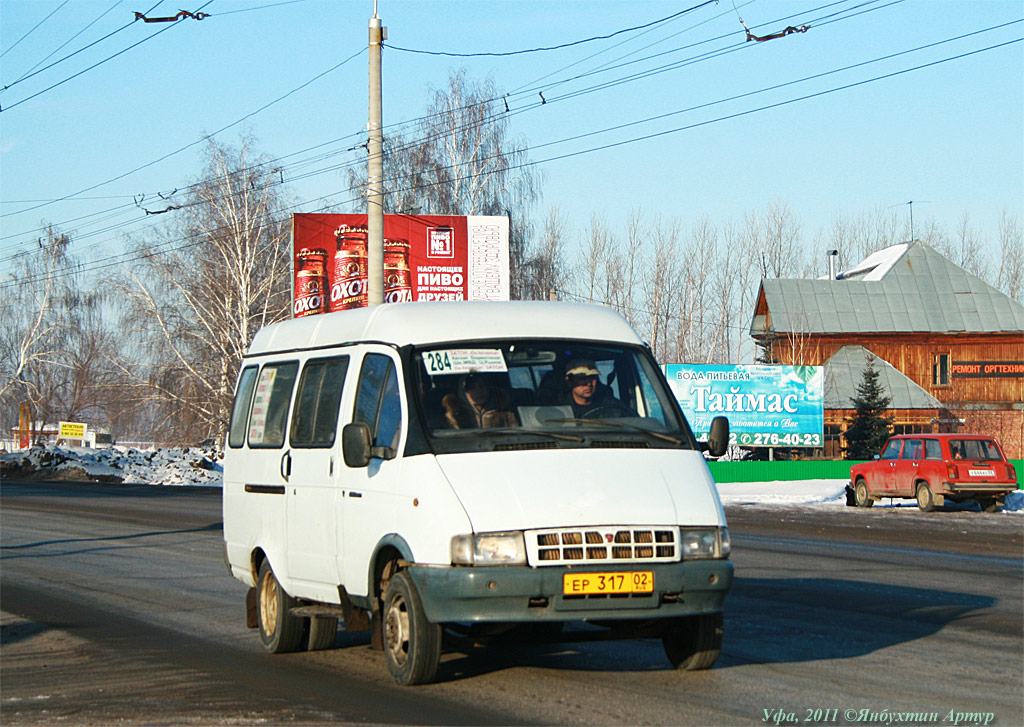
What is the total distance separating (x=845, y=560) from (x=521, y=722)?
1035 centimetres

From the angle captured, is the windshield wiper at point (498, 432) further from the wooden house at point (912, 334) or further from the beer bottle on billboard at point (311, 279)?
the wooden house at point (912, 334)

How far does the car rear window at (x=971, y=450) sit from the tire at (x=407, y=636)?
23.1m

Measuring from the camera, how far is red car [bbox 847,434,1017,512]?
2780 centimetres

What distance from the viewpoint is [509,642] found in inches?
289

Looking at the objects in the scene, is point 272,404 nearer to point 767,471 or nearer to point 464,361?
point 464,361

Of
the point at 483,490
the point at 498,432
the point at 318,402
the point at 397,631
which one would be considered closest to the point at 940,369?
the point at 318,402

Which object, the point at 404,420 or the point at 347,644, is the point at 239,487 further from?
the point at 404,420

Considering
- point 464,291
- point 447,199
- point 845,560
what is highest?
point 447,199

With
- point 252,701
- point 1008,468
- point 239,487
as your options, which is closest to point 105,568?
point 239,487

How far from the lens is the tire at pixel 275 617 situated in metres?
8.83

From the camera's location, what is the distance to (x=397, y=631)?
24.3 ft

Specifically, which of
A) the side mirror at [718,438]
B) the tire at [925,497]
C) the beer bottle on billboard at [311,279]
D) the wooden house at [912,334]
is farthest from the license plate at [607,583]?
the wooden house at [912,334]

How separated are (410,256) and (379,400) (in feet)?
108

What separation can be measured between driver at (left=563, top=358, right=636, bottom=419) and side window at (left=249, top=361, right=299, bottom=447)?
7.53 feet
